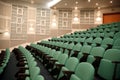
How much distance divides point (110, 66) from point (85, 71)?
43 centimetres

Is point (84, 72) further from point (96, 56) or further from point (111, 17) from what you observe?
point (111, 17)

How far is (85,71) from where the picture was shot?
1.28m

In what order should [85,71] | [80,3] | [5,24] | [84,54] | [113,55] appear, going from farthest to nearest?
[80,3] → [5,24] → [84,54] → [113,55] → [85,71]

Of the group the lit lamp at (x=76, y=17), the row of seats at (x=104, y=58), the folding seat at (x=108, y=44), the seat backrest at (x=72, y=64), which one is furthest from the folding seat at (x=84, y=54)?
the lit lamp at (x=76, y=17)

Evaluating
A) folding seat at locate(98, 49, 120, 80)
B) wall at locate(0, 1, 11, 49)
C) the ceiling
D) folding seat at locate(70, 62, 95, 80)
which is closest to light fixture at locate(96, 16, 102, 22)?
the ceiling

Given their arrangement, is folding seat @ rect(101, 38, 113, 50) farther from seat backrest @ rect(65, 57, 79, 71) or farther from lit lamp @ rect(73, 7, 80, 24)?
lit lamp @ rect(73, 7, 80, 24)

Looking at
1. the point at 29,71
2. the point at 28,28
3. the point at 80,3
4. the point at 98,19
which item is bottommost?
the point at 29,71

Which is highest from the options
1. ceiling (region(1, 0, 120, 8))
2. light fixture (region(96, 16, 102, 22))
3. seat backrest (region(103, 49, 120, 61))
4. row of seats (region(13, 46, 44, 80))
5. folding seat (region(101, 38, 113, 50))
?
ceiling (region(1, 0, 120, 8))

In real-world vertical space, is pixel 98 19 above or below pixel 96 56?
above

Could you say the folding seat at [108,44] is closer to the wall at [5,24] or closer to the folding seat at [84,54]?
the folding seat at [84,54]

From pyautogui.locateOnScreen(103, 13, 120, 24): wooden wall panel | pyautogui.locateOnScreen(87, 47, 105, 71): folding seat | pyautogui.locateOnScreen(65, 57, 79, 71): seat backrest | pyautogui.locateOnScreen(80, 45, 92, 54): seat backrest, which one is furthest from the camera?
pyautogui.locateOnScreen(103, 13, 120, 24): wooden wall panel

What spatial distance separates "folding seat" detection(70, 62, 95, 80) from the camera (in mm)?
1212

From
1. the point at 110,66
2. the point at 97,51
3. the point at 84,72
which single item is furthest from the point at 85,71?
the point at 97,51

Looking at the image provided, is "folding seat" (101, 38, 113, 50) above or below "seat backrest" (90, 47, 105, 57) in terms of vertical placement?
above
